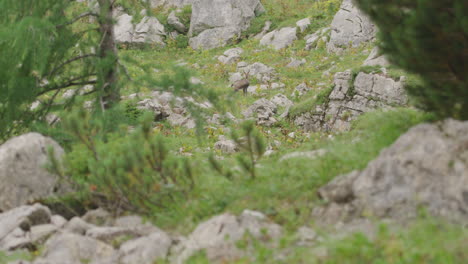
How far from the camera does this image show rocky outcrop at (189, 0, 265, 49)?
27.2 m

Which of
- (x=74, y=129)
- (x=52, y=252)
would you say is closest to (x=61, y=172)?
(x=74, y=129)

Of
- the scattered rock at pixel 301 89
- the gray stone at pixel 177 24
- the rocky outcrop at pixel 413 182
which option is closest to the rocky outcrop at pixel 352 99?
the scattered rock at pixel 301 89

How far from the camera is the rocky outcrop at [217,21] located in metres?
27.2

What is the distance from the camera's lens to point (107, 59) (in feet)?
25.3

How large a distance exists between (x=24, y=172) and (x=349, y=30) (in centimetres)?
1949

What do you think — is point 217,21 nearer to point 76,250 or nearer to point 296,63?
point 296,63

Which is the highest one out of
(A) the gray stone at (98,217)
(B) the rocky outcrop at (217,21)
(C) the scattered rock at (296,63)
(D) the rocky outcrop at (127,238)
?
(D) the rocky outcrop at (127,238)

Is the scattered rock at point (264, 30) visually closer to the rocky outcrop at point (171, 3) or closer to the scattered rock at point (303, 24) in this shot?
the scattered rock at point (303, 24)

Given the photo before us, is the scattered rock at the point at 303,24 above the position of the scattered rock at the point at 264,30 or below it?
above

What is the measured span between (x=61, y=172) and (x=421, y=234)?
4292 mm

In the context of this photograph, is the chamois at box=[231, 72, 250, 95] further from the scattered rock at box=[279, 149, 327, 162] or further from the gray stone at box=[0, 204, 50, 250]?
the gray stone at box=[0, 204, 50, 250]

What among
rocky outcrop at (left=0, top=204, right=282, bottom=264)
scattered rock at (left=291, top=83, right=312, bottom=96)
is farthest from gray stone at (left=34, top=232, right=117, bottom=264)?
scattered rock at (left=291, top=83, right=312, bottom=96)

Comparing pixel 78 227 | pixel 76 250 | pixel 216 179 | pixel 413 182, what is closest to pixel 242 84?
pixel 216 179

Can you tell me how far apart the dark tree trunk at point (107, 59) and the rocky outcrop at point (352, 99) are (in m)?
6.79
